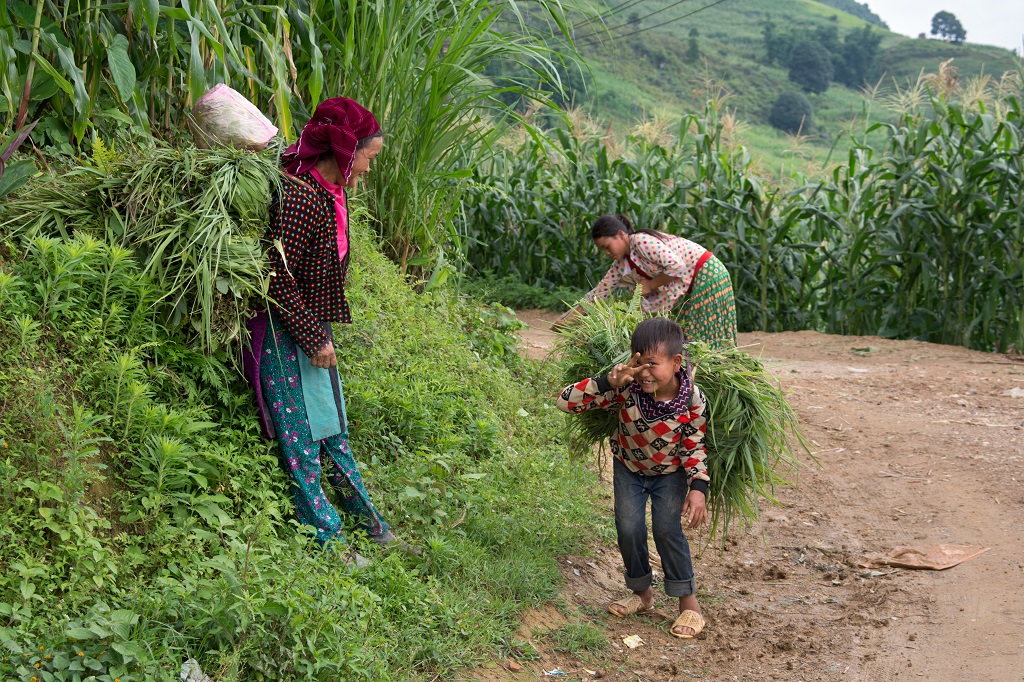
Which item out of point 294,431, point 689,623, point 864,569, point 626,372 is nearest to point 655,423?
point 626,372

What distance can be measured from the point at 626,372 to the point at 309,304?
1.23m

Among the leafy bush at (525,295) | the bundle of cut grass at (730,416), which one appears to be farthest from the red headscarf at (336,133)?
the leafy bush at (525,295)

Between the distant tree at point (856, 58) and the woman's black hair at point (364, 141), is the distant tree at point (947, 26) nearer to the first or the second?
the distant tree at point (856, 58)

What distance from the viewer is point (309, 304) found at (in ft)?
Answer: 11.2

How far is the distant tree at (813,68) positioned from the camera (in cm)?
5100

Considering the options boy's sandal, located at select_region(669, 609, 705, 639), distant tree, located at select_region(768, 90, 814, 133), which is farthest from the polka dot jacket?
distant tree, located at select_region(768, 90, 814, 133)

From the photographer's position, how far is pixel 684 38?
58.1 m

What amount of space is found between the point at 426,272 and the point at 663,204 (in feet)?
13.5

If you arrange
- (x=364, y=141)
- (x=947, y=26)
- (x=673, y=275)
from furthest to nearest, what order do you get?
(x=947, y=26), (x=673, y=275), (x=364, y=141)

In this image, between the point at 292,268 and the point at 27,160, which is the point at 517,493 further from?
the point at 27,160

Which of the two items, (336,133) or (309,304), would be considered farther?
(309,304)

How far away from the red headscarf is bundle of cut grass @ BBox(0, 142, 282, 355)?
149 millimetres

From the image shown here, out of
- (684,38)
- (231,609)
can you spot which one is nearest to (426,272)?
(231,609)

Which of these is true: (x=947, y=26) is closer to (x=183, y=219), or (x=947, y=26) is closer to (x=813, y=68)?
(x=813, y=68)
